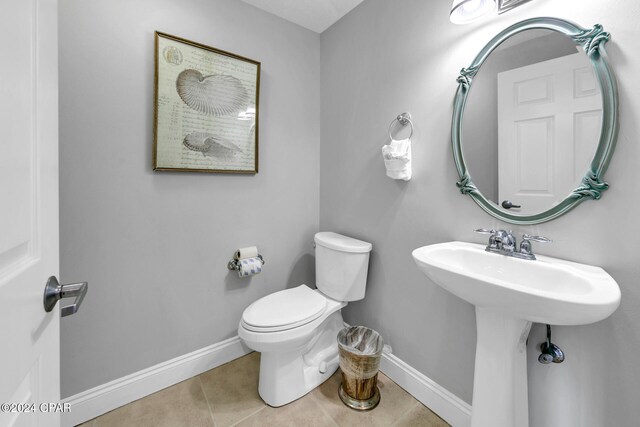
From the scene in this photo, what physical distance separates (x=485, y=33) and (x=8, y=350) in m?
1.73

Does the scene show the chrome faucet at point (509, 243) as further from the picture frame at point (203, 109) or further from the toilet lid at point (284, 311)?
the picture frame at point (203, 109)

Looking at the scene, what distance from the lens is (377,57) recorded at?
5.36 feet

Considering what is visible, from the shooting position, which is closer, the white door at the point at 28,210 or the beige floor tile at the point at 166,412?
the white door at the point at 28,210

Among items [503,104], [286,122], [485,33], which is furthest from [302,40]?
[503,104]

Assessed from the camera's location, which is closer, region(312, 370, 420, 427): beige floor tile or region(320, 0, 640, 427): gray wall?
region(320, 0, 640, 427): gray wall

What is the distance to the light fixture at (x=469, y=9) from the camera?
108 cm

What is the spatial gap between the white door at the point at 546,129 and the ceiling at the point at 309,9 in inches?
47.2

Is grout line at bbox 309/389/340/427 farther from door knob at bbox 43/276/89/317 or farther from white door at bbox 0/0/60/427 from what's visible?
door knob at bbox 43/276/89/317

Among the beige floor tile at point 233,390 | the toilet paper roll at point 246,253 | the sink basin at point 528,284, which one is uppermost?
the sink basin at point 528,284

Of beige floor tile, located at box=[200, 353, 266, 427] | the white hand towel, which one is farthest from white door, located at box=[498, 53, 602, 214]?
beige floor tile, located at box=[200, 353, 266, 427]

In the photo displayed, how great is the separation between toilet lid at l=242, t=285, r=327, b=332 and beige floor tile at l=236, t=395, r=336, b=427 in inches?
18.1

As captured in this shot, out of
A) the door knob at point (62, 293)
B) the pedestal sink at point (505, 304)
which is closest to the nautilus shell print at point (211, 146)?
the door knob at point (62, 293)

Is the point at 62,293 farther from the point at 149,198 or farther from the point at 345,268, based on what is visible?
the point at 345,268

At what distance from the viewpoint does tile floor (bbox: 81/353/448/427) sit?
4.32 ft
